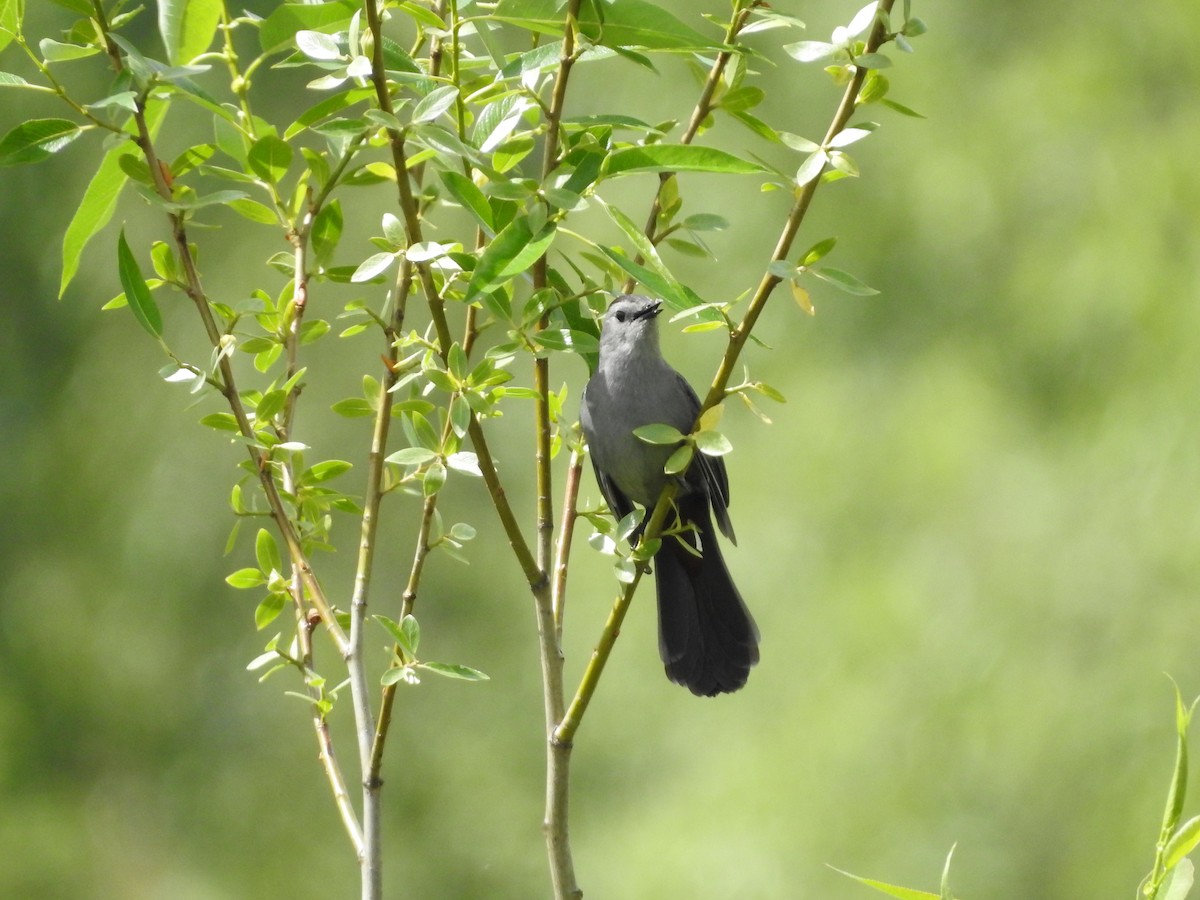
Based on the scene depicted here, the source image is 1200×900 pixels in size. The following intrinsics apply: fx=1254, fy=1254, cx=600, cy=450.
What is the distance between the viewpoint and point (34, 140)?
1.08m

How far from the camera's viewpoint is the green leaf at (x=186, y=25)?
108 cm

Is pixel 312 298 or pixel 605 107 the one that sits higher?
pixel 605 107

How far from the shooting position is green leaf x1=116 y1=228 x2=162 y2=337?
1178mm

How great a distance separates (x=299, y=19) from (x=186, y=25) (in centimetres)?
10

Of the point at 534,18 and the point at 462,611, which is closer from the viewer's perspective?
the point at 534,18

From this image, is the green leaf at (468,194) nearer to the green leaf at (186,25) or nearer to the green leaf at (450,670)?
the green leaf at (186,25)

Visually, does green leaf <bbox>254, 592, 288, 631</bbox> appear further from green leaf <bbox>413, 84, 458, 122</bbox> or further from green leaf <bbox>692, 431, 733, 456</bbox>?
green leaf <bbox>413, 84, 458, 122</bbox>

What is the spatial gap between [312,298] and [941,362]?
240 centimetres

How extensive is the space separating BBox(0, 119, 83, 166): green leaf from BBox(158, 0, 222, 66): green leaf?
11cm

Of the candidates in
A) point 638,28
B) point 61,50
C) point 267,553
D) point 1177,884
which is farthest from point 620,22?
point 1177,884

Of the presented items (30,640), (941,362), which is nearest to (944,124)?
(941,362)

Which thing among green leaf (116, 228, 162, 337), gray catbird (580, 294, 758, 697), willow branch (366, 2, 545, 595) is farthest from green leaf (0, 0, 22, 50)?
gray catbird (580, 294, 758, 697)

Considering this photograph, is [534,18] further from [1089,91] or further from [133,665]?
[133,665]

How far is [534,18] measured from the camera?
1102 millimetres
